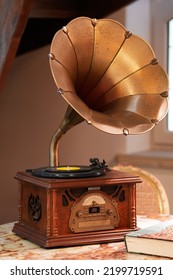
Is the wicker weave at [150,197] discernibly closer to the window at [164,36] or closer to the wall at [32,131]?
the wall at [32,131]

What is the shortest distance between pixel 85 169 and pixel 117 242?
0.75 ft

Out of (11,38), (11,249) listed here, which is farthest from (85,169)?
(11,38)

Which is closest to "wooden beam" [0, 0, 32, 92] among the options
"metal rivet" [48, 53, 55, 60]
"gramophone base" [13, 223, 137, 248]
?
"metal rivet" [48, 53, 55, 60]

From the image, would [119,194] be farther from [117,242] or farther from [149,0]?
[149,0]

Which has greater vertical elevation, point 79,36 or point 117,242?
point 79,36

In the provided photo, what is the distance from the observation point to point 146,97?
6.50 feet

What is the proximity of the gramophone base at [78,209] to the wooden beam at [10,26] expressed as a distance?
3.12 ft

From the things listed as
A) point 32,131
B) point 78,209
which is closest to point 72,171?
point 78,209

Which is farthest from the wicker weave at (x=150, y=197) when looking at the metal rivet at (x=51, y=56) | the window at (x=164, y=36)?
the window at (x=164, y=36)

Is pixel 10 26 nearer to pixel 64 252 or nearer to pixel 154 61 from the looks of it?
pixel 154 61

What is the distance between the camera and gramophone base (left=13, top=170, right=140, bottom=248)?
1738 mm

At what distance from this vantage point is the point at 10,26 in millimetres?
2691

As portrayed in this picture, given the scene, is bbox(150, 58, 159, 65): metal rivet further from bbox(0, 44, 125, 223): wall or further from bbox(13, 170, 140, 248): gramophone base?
bbox(0, 44, 125, 223): wall
